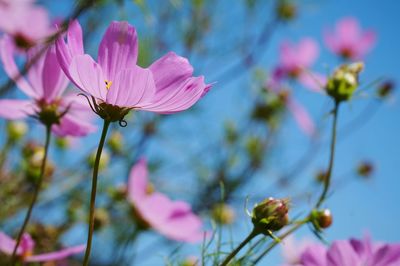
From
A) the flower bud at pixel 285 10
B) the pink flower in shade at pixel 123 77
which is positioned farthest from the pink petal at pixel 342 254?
the flower bud at pixel 285 10

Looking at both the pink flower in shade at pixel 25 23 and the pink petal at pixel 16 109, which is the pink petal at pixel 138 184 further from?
the pink flower in shade at pixel 25 23

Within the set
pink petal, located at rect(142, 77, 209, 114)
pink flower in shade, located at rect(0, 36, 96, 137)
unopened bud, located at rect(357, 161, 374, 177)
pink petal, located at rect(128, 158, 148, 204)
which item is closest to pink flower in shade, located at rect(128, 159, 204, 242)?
pink petal, located at rect(128, 158, 148, 204)

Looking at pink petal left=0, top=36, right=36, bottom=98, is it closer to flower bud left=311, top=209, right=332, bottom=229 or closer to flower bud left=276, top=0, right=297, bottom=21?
flower bud left=311, top=209, right=332, bottom=229

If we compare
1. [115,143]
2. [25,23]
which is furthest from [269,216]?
[25,23]

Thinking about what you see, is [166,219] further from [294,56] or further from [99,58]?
[294,56]

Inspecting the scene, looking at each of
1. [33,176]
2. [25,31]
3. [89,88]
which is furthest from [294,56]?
[89,88]

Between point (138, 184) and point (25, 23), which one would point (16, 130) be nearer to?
point (25, 23)
